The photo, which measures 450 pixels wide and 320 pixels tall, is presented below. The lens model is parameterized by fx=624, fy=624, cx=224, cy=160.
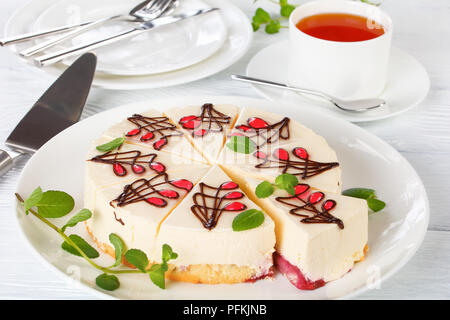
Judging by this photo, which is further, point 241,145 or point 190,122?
point 190,122

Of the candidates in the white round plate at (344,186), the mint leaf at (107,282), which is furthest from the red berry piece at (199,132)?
the mint leaf at (107,282)

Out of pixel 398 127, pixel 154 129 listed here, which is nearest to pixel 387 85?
pixel 398 127

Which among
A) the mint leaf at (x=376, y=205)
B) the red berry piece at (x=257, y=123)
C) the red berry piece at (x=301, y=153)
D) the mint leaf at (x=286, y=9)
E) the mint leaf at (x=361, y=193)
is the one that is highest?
the mint leaf at (x=286, y=9)

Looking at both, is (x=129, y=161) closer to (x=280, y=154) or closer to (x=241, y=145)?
(x=241, y=145)

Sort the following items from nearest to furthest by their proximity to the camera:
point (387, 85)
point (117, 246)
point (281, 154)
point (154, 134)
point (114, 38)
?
point (117, 246), point (281, 154), point (154, 134), point (387, 85), point (114, 38)

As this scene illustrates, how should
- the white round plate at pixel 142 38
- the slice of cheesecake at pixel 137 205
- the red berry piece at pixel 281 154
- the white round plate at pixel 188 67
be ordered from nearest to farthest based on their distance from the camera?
the slice of cheesecake at pixel 137 205 < the red berry piece at pixel 281 154 < the white round plate at pixel 188 67 < the white round plate at pixel 142 38

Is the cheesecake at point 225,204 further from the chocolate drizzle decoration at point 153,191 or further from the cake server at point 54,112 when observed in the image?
the cake server at point 54,112
